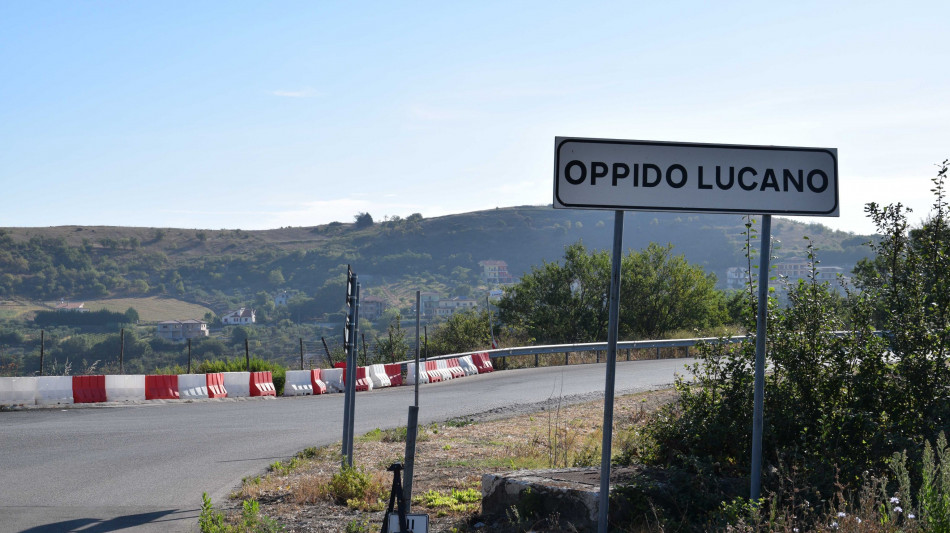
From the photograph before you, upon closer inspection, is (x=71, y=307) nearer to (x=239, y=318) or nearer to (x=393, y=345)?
(x=239, y=318)

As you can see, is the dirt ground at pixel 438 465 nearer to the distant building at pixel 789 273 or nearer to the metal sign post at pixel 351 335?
the metal sign post at pixel 351 335

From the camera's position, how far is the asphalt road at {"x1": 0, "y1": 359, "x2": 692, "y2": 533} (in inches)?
330

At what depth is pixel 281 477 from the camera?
32.2 feet

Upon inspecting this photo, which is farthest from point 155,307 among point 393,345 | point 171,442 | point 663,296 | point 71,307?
point 171,442

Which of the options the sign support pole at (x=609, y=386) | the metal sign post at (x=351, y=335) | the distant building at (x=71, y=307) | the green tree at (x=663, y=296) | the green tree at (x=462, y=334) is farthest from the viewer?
the distant building at (x=71, y=307)

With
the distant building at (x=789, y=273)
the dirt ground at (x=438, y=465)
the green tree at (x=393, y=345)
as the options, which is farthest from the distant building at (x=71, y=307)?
the distant building at (x=789, y=273)

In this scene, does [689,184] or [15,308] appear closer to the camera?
[689,184]

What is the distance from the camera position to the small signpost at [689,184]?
4.59 meters

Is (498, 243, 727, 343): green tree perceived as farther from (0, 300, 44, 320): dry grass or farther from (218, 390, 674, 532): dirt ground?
(0, 300, 44, 320): dry grass

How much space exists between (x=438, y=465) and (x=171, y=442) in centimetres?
521

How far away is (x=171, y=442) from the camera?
13.1 m

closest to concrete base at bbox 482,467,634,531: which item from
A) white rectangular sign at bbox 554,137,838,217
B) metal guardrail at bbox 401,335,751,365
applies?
white rectangular sign at bbox 554,137,838,217

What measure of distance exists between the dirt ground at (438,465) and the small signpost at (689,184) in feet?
7.60

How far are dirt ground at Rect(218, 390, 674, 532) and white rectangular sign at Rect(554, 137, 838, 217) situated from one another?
276 centimetres
